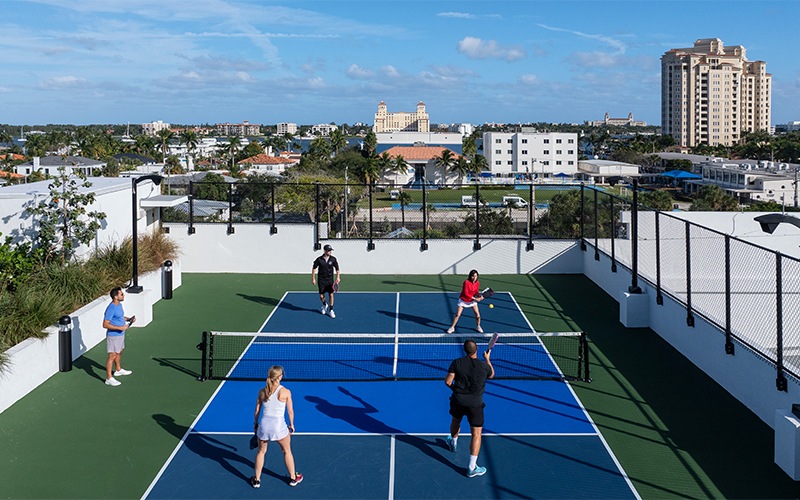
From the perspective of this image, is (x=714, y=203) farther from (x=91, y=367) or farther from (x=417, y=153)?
(x=91, y=367)

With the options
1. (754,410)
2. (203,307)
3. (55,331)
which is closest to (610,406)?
(754,410)

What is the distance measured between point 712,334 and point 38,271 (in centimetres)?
1176

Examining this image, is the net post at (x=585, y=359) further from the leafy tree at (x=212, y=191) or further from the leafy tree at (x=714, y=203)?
the leafy tree at (x=714, y=203)

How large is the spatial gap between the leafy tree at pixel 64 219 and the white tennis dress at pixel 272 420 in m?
9.71

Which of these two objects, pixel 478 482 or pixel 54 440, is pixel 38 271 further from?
pixel 478 482

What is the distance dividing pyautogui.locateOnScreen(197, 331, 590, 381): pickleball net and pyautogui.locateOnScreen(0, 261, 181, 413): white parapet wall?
178cm

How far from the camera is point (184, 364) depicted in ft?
44.3

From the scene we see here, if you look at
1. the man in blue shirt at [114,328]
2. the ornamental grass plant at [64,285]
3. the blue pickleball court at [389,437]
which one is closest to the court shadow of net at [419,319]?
the blue pickleball court at [389,437]

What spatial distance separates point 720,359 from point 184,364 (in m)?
8.28

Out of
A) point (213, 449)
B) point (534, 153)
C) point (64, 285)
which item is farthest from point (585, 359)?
point (534, 153)

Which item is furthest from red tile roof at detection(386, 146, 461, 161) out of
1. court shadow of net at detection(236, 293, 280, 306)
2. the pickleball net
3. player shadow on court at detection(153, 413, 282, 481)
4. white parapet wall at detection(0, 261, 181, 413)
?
player shadow on court at detection(153, 413, 282, 481)

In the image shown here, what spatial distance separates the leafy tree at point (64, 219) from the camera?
54.3 ft

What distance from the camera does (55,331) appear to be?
1290 centimetres

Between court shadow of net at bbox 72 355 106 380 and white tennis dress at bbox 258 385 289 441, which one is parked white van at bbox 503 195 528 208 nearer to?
court shadow of net at bbox 72 355 106 380
